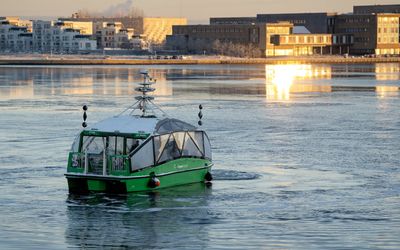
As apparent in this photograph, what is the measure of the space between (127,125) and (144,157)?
1.47 metres

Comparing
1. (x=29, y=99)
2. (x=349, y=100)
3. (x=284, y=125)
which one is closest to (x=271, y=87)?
(x=349, y=100)

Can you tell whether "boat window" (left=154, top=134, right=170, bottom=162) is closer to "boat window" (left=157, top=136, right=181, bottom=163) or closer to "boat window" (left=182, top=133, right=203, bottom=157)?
"boat window" (left=157, top=136, right=181, bottom=163)

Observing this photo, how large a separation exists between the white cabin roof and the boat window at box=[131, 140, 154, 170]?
552 mm

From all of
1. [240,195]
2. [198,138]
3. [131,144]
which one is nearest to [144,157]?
[131,144]

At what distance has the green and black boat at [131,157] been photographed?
28906 millimetres

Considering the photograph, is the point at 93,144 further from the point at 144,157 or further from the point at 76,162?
the point at 144,157

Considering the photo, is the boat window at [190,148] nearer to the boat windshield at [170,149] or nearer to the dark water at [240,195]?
the boat windshield at [170,149]

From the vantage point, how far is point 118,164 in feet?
94.9

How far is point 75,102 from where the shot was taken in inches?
2662

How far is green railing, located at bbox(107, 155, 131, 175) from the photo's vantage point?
2873 cm

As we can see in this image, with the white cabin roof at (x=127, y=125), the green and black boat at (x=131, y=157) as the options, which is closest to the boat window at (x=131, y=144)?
the green and black boat at (x=131, y=157)

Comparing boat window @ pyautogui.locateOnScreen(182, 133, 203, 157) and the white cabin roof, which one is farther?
boat window @ pyautogui.locateOnScreen(182, 133, 203, 157)

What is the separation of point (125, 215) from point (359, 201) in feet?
21.2

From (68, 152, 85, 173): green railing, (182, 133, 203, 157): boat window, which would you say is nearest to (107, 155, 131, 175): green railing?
(68, 152, 85, 173): green railing
